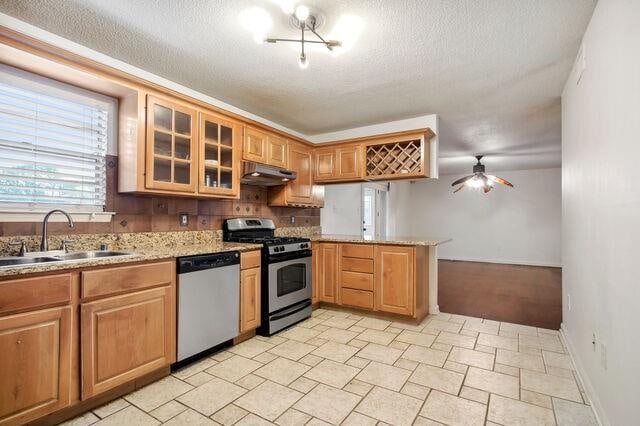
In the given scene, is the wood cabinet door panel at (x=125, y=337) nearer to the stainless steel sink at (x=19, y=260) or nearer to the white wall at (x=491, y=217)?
the stainless steel sink at (x=19, y=260)

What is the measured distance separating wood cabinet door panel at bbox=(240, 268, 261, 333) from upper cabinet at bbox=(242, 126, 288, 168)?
120 cm

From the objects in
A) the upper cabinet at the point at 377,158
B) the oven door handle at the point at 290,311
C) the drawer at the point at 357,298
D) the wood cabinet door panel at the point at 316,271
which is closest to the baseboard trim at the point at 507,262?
the upper cabinet at the point at 377,158

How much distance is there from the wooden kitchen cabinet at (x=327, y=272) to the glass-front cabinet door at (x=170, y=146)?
5.87ft

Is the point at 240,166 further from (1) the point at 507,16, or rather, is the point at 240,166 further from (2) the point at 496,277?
(2) the point at 496,277

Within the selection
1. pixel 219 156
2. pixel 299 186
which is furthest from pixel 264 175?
pixel 299 186

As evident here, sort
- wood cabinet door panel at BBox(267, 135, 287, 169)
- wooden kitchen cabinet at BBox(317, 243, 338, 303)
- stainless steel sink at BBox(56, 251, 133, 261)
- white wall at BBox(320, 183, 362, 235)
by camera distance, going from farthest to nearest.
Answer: white wall at BBox(320, 183, 362, 235), wooden kitchen cabinet at BBox(317, 243, 338, 303), wood cabinet door panel at BBox(267, 135, 287, 169), stainless steel sink at BBox(56, 251, 133, 261)

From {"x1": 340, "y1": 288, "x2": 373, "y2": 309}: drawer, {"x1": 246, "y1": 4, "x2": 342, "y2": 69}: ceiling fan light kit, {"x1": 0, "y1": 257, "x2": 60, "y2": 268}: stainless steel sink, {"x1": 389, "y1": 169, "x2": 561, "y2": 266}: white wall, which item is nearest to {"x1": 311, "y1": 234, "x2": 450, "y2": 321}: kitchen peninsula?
{"x1": 340, "y1": 288, "x2": 373, "y2": 309}: drawer

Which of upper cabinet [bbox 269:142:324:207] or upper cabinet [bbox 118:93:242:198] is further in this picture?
upper cabinet [bbox 269:142:324:207]

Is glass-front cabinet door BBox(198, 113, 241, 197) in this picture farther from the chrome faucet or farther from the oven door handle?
the oven door handle

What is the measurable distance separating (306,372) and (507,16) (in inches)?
107

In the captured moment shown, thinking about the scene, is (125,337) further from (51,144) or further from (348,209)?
(348,209)

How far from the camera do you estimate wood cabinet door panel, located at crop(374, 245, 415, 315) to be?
3418mm

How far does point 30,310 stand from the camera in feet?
5.33

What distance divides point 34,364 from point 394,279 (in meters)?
2.96
